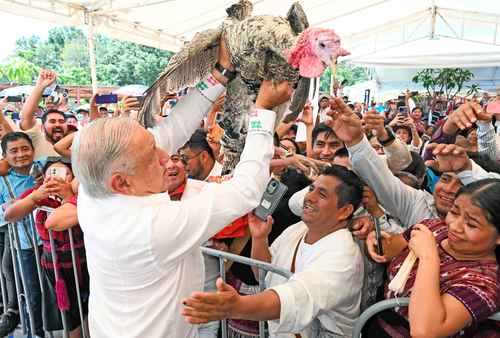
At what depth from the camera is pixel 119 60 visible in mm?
23781

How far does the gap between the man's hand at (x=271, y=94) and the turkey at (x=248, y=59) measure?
0.06ft

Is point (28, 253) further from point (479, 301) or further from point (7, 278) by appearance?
point (479, 301)

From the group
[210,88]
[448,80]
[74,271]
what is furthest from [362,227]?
[448,80]

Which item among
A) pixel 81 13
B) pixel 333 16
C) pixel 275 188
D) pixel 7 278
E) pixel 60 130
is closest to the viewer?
pixel 275 188

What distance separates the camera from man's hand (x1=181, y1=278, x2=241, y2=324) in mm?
830

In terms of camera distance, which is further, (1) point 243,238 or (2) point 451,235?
(1) point 243,238

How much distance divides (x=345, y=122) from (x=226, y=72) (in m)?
0.56

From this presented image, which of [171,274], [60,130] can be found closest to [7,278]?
[60,130]

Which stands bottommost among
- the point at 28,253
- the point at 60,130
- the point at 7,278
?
the point at 7,278

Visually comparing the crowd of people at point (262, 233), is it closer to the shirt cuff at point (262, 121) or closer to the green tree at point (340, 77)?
the shirt cuff at point (262, 121)

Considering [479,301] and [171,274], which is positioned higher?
[171,274]

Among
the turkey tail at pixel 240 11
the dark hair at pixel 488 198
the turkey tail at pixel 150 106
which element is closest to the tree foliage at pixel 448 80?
the dark hair at pixel 488 198

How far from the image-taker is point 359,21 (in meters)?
9.69

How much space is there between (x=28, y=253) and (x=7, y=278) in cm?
35
